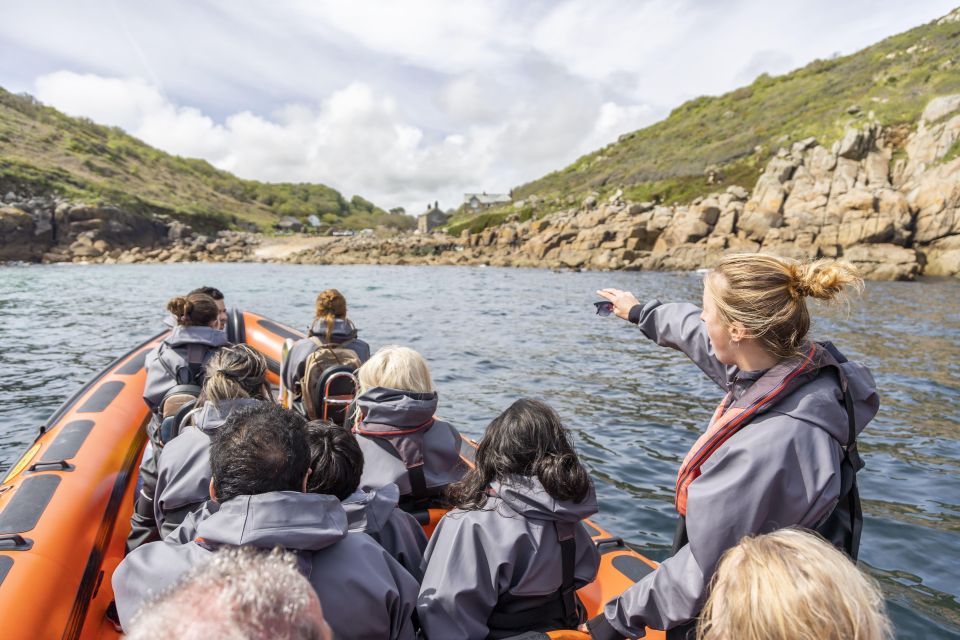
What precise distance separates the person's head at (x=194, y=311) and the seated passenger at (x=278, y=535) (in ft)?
8.81

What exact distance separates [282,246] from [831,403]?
68.9 m

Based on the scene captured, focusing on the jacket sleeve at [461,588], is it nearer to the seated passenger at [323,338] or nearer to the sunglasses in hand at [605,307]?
the sunglasses in hand at [605,307]

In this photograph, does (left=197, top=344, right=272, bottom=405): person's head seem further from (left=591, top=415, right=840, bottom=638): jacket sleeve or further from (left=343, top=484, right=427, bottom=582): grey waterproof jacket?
(left=591, top=415, right=840, bottom=638): jacket sleeve

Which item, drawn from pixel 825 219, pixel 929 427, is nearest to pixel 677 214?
pixel 825 219

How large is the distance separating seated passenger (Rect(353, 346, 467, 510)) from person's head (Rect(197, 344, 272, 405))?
0.57 m

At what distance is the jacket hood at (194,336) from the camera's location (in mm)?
4055

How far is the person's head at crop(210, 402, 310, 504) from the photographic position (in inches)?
64.5

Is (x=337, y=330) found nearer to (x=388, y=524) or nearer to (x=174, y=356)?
(x=174, y=356)

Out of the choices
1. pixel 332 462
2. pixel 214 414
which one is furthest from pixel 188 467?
pixel 332 462

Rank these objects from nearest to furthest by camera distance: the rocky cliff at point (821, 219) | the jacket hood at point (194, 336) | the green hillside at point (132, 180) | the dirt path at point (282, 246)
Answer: the jacket hood at point (194, 336)
the rocky cliff at point (821, 219)
the dirt path at point (282, 246)
the green hillside at point (132, 180)

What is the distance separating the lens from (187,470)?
2443mm

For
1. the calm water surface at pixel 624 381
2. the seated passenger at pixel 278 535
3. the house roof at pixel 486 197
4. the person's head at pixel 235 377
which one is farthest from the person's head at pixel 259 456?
the house roof at pixel 486 197

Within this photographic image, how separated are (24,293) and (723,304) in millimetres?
27982

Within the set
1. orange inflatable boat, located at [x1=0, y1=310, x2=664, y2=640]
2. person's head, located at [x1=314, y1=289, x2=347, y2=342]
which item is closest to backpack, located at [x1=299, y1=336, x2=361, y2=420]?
person's head, located at [x1=314, y1=289, x2=347, y2=342]
